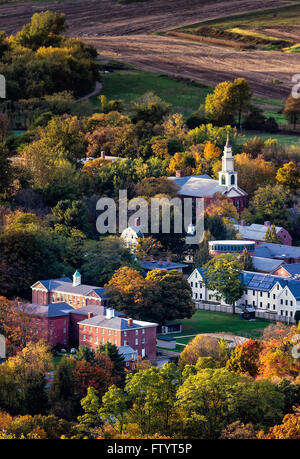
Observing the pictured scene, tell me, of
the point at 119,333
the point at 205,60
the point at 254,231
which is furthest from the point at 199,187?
the point at 205,60

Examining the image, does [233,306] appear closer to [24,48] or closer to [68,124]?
[68,124]

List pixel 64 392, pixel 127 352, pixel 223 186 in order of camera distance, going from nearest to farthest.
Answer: pixel 64 392
pixel 127 352
pixel 223 186

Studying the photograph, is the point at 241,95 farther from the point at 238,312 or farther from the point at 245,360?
the point at 245,360

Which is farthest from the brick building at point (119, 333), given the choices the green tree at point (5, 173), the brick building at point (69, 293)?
the green tree at point (5, 173)

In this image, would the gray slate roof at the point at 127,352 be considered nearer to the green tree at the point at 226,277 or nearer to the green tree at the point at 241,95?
the green tree at the point at 226,277

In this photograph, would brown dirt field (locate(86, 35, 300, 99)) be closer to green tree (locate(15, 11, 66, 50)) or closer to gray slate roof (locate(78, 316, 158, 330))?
green tree (locate(15, 11, 66, 50))
